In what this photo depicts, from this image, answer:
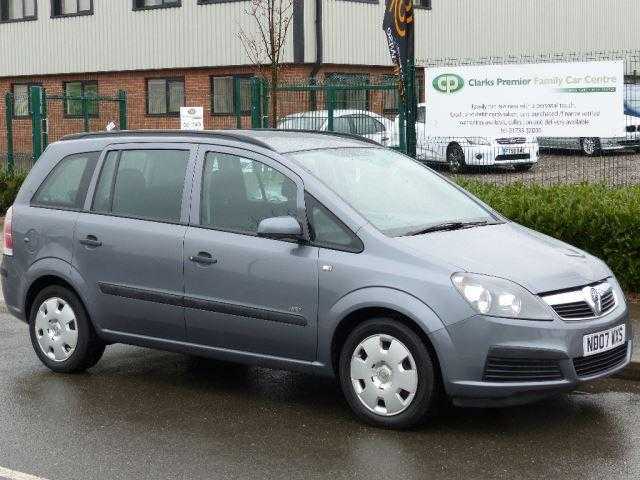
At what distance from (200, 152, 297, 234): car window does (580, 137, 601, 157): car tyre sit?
23.0 feet

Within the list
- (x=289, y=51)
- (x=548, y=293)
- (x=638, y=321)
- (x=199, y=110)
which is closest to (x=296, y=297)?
(x=548, y=293)

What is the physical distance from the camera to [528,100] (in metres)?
13.3

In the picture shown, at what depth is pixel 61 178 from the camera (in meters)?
8.01

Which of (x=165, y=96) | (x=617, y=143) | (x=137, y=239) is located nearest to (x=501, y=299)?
(x=137, y=239)

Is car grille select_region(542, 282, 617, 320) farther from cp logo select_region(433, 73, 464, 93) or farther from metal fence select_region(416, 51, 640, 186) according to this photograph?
cp logo select_region(433, 73, 464, 93)

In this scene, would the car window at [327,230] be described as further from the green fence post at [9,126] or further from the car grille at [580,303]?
the green fence post at [9,126]

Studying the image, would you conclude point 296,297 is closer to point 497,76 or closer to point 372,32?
point 497,76

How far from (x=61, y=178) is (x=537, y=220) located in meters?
4.37

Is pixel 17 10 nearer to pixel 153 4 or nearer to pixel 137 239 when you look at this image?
pixel 153 4

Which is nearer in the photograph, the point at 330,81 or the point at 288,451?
the point at 288,451

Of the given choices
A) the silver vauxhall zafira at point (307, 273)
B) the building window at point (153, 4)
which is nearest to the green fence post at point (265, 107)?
the silver vauxhall zafira at point (307, 273)

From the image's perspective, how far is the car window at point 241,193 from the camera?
22.5ft

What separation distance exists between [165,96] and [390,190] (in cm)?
2615

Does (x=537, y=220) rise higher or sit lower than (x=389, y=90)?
lower
